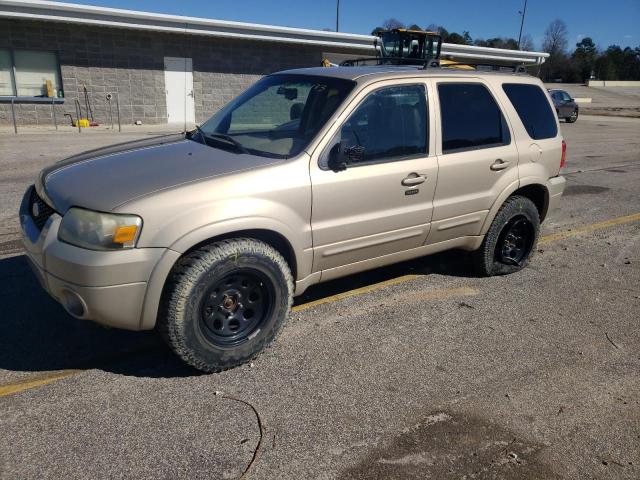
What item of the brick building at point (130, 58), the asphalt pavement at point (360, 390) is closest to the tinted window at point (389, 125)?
the asphalt pavement at point (360, 390)

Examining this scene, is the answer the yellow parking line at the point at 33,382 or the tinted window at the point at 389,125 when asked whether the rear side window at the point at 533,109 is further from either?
the yellow parking line at the point at 33,382

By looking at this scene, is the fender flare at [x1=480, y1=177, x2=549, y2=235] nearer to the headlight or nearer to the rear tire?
the rear tire

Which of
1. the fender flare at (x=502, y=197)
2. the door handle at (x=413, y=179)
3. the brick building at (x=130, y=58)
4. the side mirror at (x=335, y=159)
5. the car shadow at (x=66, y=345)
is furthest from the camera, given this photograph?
the brick building at (x=130, y=58)

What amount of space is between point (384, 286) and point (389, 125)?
153cm

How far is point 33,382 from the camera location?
10.6 ft

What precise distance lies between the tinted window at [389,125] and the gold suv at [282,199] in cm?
1

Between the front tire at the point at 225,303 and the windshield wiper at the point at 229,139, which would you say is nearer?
the front tire at the point at 225,303

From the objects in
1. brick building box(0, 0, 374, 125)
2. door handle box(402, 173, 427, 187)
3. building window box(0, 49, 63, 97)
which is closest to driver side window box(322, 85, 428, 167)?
door handle box(402, 173, 427, 187)

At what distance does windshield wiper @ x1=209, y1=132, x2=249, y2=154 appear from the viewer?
382 centimetres

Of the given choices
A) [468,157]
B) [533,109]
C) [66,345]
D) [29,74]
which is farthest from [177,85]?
[66,345]

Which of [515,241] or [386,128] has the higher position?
[386,128]

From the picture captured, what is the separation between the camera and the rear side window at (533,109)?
16.2 feet

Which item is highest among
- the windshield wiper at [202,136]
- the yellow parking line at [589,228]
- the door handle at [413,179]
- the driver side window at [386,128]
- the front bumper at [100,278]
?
the driver side window at [386,128]

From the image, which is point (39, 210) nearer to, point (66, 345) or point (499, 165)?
point (66, 345)
